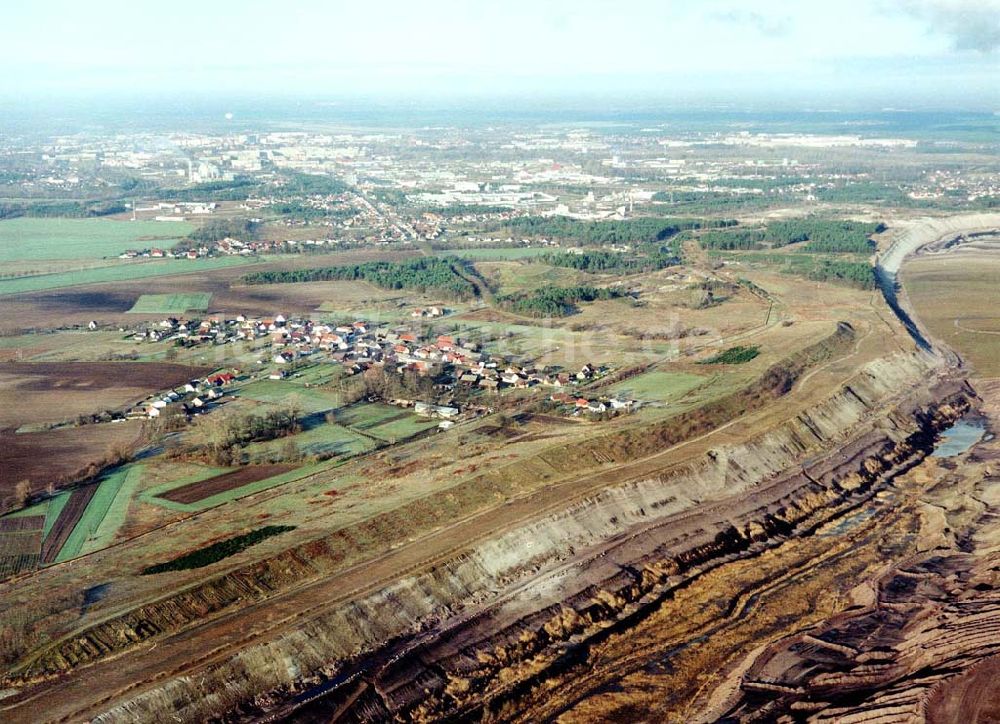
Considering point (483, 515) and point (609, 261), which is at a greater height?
point (483, 515)

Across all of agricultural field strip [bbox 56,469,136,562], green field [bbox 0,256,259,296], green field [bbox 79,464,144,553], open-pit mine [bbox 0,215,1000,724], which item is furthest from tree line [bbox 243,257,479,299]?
agricultural field strip [bbox 56,469,136,562]

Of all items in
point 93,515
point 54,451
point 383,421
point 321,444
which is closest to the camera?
point 93,515

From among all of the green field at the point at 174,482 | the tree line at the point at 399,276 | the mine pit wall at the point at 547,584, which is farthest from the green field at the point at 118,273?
the mine pit wall at the point at 547,584

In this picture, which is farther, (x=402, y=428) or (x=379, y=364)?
(x=379, y=364)

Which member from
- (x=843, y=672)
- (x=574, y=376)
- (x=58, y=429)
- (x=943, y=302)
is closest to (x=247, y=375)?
(x=58, y=429)

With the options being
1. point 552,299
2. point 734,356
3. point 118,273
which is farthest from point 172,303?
point 734,356

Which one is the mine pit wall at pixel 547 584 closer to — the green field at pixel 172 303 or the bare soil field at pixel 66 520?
the bare soil field at pixel 66 520

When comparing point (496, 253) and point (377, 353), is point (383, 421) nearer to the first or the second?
point (377, 353)

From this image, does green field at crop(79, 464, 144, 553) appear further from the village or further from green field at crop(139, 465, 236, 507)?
the village
